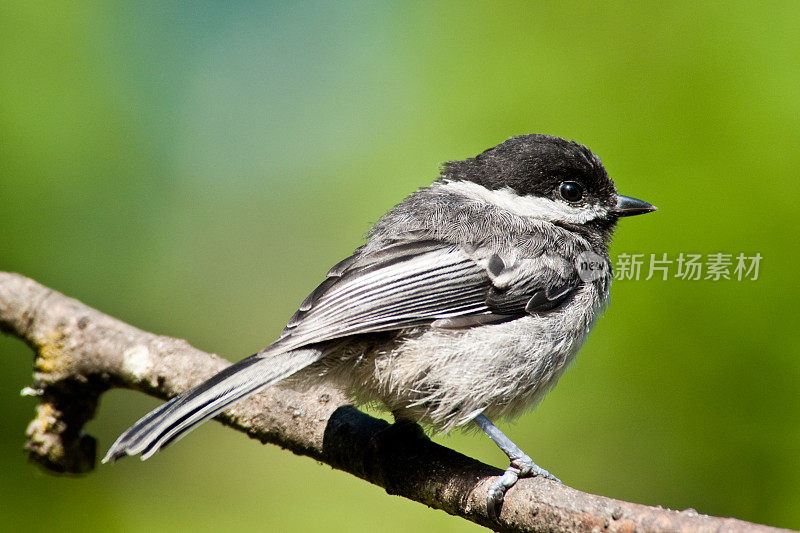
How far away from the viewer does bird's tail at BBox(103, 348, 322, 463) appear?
6.27 ft

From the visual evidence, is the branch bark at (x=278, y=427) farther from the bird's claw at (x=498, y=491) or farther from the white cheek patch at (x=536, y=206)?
the white cheek patch at (x=536, y=206)

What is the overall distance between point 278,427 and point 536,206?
1.33 metres

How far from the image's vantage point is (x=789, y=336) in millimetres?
2594

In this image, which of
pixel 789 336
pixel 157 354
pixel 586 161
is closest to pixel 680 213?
pixel 586 161

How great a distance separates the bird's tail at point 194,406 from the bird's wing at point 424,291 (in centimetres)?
15

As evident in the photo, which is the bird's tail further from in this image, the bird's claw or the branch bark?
the bird's claw

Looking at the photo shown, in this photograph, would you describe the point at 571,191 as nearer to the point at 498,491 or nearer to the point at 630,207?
the point at 630,207

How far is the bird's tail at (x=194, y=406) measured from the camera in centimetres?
191

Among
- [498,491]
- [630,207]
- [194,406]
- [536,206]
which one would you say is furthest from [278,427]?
[630,207]

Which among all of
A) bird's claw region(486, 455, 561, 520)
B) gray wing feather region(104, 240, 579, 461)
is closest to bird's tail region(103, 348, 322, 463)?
gray wing feather region(104, 240, 579, 461)

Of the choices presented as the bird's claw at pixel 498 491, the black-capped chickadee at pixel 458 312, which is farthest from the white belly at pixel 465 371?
the bird's claw at pixel 498 491

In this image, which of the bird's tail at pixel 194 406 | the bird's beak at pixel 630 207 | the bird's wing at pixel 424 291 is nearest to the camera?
the bird's tail at pixel 194 406

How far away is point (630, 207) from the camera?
2.82 meters

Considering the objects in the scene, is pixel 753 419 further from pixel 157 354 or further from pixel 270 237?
pixel 270 237
